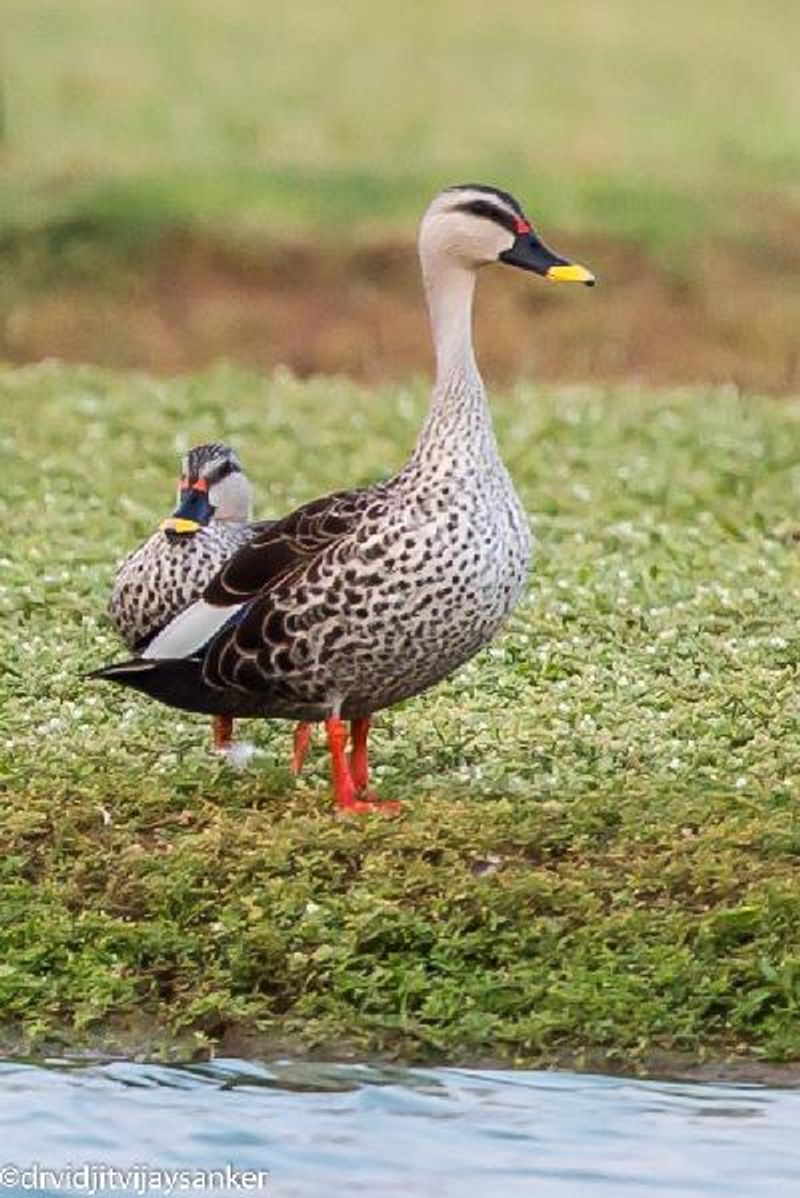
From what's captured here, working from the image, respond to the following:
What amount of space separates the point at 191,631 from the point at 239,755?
1.23ft

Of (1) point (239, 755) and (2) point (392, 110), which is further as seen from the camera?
(2) point (392, 110)

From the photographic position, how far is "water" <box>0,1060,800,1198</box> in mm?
5988

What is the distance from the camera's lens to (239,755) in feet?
25.7

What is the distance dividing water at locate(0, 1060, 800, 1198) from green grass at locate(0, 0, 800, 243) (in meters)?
11.7

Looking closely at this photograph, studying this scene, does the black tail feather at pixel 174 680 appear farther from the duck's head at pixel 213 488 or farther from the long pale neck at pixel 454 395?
the duck's head at pixel 213 488

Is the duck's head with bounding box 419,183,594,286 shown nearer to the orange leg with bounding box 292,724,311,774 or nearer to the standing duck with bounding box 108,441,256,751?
the standing duck with bounding box 108,441,256,751

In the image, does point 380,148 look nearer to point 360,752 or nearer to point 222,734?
point 222,734

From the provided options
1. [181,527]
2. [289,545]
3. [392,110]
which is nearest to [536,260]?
[289,545]

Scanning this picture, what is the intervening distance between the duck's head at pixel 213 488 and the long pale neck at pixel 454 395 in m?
1.02

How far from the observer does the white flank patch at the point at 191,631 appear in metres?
7.62

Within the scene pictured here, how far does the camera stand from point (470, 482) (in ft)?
24.2

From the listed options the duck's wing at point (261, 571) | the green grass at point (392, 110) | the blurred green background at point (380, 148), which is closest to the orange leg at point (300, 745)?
the duck's wing at point (261, 571)

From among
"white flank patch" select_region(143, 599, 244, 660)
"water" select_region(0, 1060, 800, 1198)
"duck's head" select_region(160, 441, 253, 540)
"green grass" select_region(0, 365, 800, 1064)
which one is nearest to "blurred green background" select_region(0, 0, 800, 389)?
"green grass" select_region(0, 365, 800, 1064)

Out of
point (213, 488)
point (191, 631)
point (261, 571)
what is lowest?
point (191, 631)
